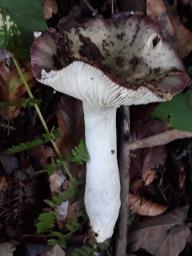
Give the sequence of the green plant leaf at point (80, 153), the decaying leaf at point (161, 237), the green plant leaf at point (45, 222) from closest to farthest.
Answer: the green plant leaf at point (80, 153) → the green plant leaf at point (45, 222) → the decaying leaf at point (161, 237)

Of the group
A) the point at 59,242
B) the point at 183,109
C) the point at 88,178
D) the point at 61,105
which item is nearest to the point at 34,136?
the point at 61,105

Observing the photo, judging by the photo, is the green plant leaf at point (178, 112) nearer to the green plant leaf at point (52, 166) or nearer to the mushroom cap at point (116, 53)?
the mushroom cap at point (116, 53)

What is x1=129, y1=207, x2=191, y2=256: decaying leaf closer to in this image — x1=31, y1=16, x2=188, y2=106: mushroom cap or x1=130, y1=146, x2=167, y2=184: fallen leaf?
x1=130, y1=146, x2=167, y2=184: fallen leaf

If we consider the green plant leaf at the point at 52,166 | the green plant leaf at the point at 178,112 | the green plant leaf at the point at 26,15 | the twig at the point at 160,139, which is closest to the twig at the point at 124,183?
the twig at the point at 160,139

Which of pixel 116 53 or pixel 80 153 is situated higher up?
pixel 116 53

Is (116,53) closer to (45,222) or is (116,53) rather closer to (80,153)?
(80,153)

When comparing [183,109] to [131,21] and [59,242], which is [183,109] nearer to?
[131,21]

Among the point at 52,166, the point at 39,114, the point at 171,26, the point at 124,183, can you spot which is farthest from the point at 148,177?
the point at 171,26
